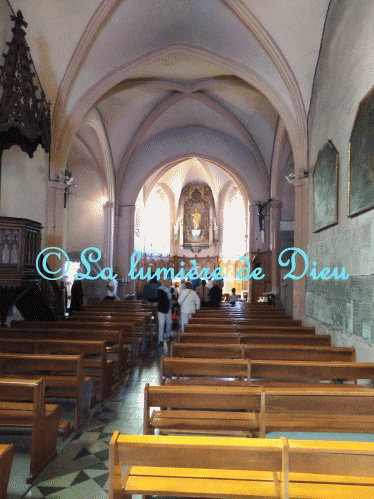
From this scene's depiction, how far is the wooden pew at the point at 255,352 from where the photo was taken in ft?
14.8

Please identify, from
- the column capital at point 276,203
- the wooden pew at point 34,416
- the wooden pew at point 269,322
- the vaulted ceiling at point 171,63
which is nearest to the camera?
the wooden pew at point 34,416

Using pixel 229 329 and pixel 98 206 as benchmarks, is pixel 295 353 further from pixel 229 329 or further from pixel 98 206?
pixel 98 206

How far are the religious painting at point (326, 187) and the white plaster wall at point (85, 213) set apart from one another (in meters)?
12.6

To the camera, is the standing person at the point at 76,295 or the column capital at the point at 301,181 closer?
the column capital at the point at 301,181

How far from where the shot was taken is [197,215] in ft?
82.4

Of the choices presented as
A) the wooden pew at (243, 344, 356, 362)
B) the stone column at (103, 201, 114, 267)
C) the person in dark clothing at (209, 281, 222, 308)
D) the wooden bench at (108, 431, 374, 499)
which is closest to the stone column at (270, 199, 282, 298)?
the person in dark clothing at (209, 281, 222, 308)

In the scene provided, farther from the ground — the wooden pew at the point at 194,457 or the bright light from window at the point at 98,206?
the bright light from window at the point at 98,206

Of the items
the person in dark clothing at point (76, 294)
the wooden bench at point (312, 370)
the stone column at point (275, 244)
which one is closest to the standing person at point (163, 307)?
the person in dark clothing at point (76, 294)

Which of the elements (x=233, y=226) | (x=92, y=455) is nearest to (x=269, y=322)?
(x=92, y=455)

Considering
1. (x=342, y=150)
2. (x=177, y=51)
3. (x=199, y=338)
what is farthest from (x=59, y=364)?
(x=177, y=51)

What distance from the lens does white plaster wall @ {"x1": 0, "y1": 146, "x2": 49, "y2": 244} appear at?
830cm

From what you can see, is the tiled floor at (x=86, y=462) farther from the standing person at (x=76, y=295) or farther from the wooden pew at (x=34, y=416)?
the standing person at (x=76, y=295)

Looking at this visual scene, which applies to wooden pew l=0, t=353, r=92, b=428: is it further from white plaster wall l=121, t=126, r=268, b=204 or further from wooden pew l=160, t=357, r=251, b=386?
white plaster wall l=121, t=126, r=268, b=204

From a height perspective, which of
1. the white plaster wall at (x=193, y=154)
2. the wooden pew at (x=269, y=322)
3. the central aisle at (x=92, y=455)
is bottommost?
the central aisle at (x=92, y=455)
